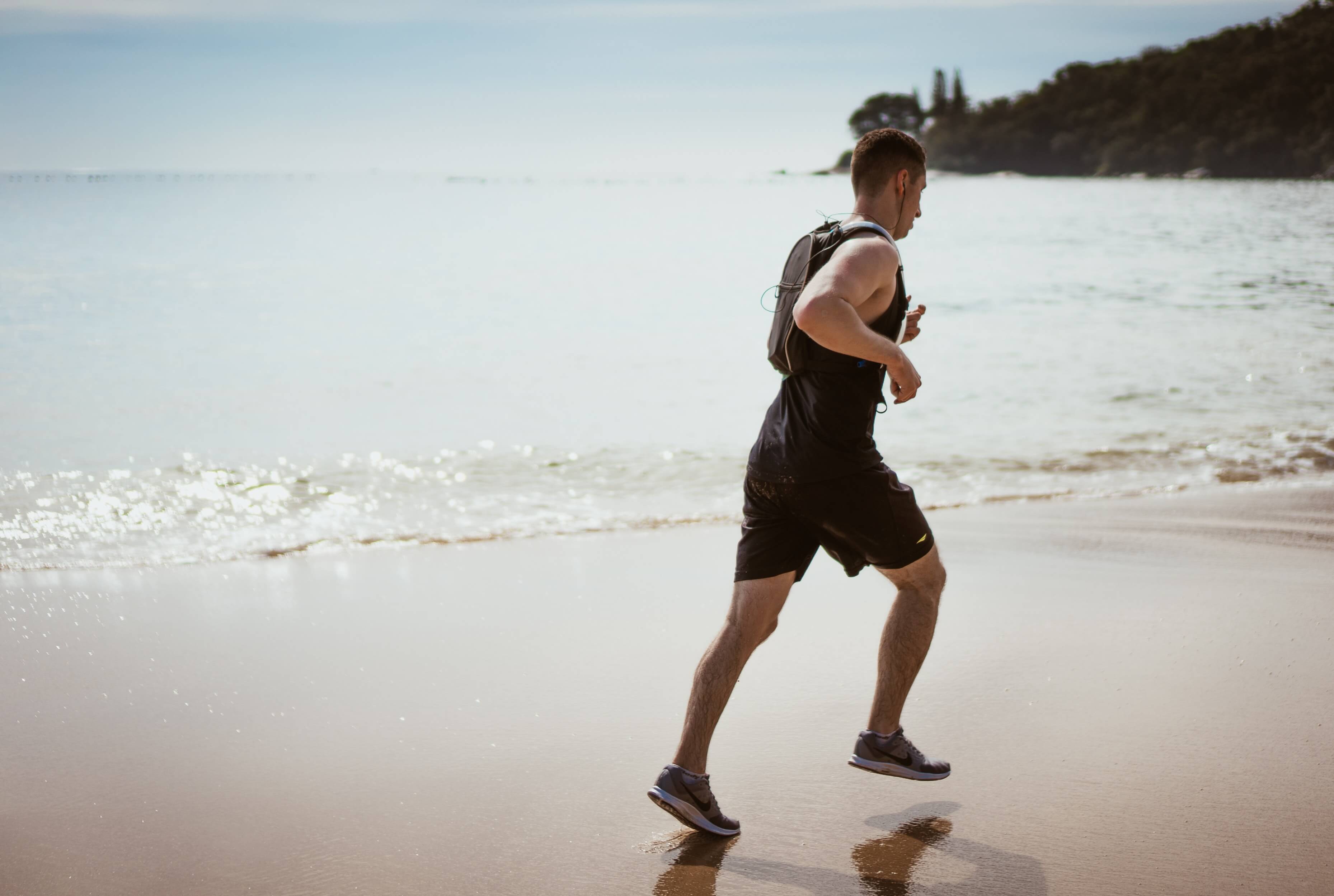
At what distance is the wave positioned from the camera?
660cm

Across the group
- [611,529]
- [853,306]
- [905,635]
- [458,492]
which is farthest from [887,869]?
[458,492]

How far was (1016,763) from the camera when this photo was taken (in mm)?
3385

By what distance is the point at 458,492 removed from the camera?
8.31m

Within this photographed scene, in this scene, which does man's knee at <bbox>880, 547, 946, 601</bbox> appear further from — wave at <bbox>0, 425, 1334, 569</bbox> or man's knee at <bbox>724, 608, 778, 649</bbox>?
wave at <bbox>0, 425, 1334, 569</bbox>

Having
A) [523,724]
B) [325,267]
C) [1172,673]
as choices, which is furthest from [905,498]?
[325,267]

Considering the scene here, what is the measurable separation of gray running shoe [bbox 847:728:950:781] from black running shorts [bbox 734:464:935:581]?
49cm

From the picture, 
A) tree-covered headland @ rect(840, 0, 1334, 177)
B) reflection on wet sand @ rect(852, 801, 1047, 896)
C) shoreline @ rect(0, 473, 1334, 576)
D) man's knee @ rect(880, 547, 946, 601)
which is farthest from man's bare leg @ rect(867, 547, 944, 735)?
tree-covered headland @ rect(840, 0, 1334, 177)

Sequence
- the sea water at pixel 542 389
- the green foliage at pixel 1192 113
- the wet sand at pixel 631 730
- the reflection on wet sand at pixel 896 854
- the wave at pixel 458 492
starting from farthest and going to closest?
1. the green foliage at pixel 1192 113
2. the sea water at pixel 542 389
3. the wave at pixel 458 492
4. the wet sand at pixel 631 730
5. the reflection on wet sand at pixel 896 854

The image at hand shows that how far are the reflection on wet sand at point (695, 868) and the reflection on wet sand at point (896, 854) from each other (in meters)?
0.36

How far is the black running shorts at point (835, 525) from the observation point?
2838 millimetres

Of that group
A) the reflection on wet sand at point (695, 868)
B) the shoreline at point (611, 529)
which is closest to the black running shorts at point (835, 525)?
the reflection on wet sand at point (695, 868)

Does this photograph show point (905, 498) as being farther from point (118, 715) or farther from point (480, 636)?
point (118, 715)

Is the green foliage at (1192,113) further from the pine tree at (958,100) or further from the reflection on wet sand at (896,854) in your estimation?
the reflection on wet sand at (896,854)

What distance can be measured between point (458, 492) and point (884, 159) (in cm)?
595
